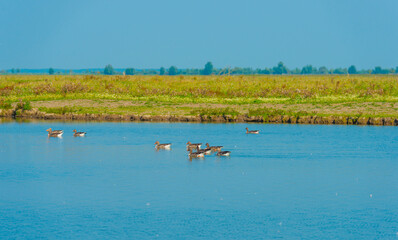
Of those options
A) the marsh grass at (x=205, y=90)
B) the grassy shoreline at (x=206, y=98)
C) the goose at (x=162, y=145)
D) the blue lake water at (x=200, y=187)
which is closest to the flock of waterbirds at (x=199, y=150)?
the goose at (x=162, y=145)

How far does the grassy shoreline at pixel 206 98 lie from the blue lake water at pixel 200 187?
30.8ft

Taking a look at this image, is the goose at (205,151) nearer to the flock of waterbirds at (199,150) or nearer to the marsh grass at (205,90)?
the flock of waterbirds at (199,150)

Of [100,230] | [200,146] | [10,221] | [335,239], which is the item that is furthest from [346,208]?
[200,146]

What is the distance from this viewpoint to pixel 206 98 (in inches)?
2425

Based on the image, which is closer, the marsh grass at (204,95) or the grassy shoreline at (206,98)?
the grassy shoreline at (206,98)

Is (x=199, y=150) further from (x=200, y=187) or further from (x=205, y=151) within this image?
(x=200, y=187)

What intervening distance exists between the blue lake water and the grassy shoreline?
9384mm

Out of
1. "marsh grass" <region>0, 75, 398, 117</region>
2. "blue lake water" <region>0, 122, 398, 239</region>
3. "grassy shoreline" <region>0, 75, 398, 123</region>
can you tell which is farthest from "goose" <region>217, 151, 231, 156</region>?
"marsh grass" <region>0, 75, 398, 117</region>

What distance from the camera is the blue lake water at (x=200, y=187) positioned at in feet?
68.1

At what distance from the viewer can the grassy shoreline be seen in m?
→ 53.0

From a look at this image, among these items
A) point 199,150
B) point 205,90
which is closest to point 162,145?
Answer: point 199,150

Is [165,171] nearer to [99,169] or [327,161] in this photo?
[99,169]

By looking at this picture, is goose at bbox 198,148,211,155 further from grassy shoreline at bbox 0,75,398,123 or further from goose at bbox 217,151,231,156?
grassy shoreline at bbox 0,75,398,123

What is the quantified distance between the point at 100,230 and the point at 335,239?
7.25m
